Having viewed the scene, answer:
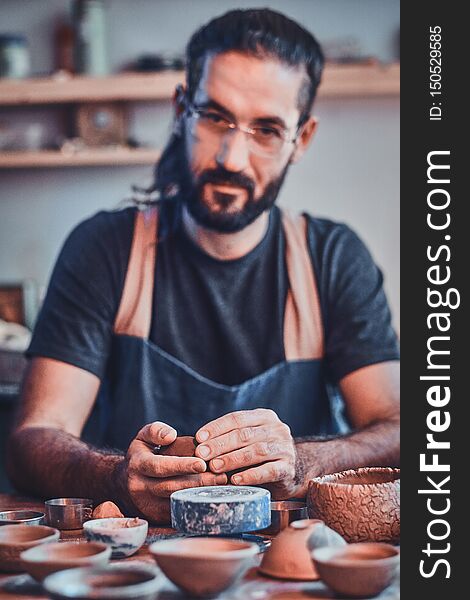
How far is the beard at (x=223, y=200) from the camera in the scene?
1.88 metres

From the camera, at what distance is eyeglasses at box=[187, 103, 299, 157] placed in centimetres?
186

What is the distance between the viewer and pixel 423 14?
104cm

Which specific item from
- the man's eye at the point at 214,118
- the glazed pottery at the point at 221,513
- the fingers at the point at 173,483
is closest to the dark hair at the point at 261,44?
the man's eye at the point at 214,118

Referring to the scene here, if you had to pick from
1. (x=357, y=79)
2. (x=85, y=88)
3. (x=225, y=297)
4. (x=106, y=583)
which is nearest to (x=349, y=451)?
(x=225, y=297)

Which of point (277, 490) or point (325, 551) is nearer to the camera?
point (325, 551)

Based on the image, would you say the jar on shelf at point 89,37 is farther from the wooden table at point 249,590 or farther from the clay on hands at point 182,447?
the wooden table at point 249,590

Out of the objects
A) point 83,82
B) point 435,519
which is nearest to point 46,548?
point 435,519

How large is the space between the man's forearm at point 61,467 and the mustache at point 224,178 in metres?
0.61

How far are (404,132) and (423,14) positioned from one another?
0.14 metres

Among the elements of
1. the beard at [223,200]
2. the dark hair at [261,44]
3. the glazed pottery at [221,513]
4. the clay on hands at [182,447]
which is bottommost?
the glazed pottery at [221,513]

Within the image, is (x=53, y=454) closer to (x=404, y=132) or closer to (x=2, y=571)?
(x=2, y=571)

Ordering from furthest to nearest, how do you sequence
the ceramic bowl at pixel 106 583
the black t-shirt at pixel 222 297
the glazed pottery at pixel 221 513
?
the black t-shirt at pixel 222 297 → the glazed pottery at pixel 221 513 → the ceramic bowl at pixel 106 583

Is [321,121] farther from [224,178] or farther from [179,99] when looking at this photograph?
[224,178]

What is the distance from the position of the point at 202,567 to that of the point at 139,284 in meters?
1.18
